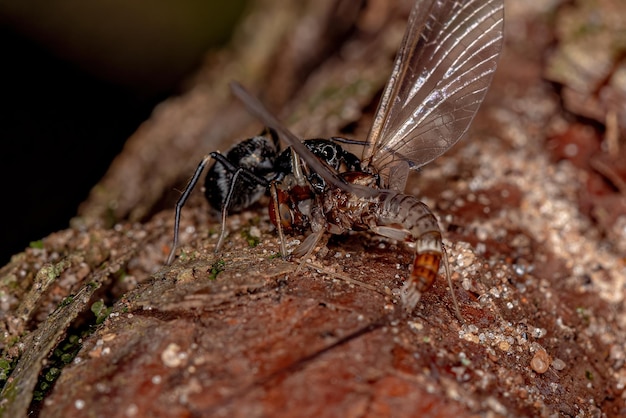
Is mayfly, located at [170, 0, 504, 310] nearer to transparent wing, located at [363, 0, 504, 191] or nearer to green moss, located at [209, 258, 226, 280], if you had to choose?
transparent wing, located at [363, 0, 504, 191]

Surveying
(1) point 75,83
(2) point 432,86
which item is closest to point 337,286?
(2) point 432,86

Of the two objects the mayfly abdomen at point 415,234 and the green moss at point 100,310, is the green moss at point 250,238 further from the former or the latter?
the green moss at point 100,310

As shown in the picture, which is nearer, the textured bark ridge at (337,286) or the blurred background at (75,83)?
the textured bark ridge at (337,286)

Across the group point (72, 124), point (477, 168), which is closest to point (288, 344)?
point (477, 168)

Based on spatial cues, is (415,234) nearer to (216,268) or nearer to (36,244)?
(216,268)

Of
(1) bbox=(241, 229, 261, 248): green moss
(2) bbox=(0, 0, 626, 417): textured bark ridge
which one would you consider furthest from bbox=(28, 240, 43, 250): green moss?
(1) bbox=(241, 229, 261, 248): green moss

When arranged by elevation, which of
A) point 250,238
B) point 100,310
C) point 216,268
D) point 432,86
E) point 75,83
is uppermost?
point 75,83

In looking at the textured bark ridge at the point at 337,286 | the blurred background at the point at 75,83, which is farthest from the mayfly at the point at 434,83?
the blurred background at the point at 75,83
